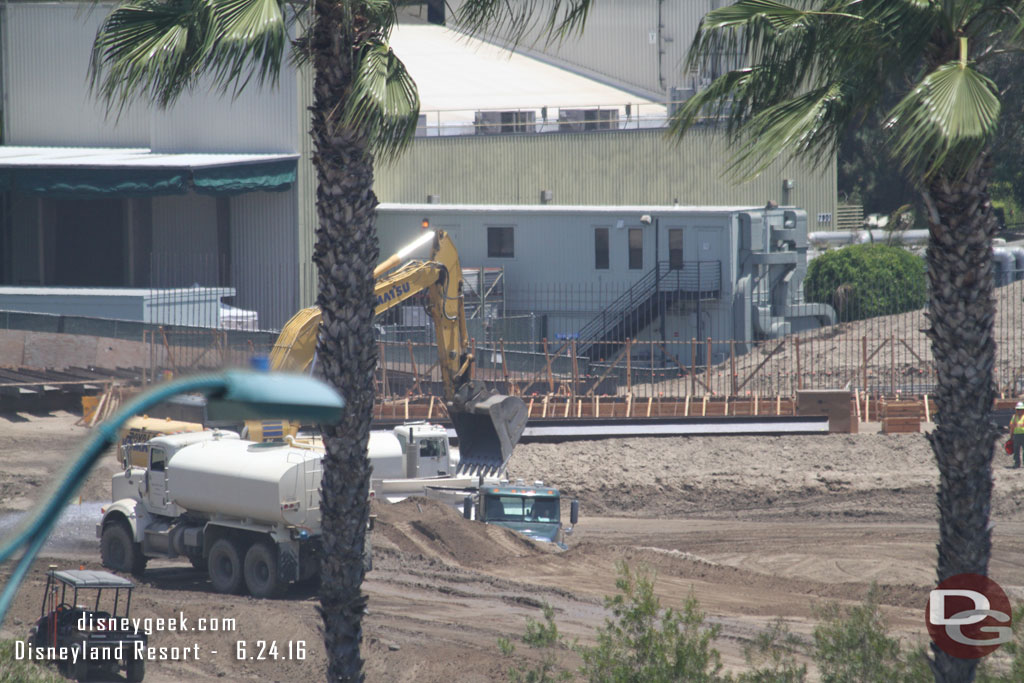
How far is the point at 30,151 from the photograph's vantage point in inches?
→ 1855

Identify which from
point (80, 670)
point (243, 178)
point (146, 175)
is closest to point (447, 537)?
point (80, 670)

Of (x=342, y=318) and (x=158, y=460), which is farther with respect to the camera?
(x=158, y=460)

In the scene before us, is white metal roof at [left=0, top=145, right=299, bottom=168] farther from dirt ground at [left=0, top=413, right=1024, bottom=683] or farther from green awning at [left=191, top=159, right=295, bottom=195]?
dirt ground at [left=0, top=413, right=1024, bottom=683]

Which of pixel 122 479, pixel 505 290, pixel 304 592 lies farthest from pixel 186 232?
pixel 304 592

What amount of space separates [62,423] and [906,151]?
29851mm

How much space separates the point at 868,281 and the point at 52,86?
32515 millimetres

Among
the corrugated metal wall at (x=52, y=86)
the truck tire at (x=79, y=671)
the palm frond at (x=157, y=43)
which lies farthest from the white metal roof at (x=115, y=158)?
the palm frond at (x=157, y=43)

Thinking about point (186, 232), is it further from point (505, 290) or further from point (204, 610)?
point (204, 610)

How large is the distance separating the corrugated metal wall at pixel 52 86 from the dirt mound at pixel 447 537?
28.1 meters

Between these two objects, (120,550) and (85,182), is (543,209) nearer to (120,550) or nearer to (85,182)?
(85,182)

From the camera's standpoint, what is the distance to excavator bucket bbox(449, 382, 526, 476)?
26703 millimetres

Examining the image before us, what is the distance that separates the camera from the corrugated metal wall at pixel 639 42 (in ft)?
186

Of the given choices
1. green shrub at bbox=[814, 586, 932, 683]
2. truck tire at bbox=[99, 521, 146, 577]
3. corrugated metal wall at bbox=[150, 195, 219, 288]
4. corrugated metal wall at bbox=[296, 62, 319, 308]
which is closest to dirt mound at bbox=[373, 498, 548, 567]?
truck tire at bbox=[99, 521, 146, 577]

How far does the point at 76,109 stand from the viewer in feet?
158
